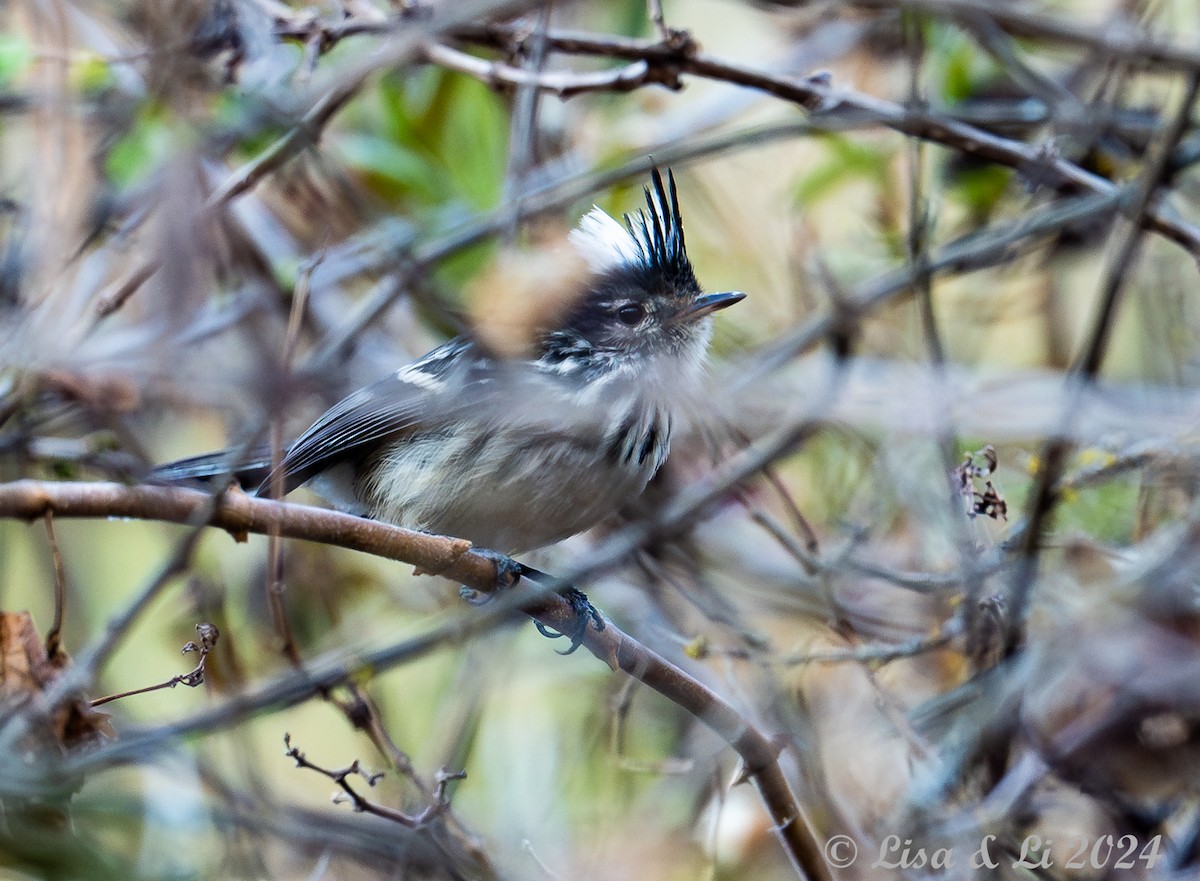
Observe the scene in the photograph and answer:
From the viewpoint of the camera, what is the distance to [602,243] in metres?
3.80

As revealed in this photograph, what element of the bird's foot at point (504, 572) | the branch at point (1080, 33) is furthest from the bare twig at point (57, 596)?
the branch at point (1080, 33)

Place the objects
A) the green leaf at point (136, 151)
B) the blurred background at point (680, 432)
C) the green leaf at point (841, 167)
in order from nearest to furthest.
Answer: the blurred background at point (680, 432) < the green leaf at point (136, 151) < the green leaf at point (841, 167)

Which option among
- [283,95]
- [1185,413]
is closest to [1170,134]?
[1185,413]

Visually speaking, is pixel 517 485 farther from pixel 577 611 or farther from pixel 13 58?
pixel 13 58

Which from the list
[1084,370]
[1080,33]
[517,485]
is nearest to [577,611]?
[517,485]

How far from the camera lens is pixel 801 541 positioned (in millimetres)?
4148

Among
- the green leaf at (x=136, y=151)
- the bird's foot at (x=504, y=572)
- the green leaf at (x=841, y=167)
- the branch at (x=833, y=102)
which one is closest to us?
the bird's foot at (x=504, y=572)

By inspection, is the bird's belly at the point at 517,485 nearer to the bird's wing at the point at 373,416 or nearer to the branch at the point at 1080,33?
the bird's wing at the point at 373,416

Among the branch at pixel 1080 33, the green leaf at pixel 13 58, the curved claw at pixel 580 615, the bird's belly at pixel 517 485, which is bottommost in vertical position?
the curved claw at pixel 580 615

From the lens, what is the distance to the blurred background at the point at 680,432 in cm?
282

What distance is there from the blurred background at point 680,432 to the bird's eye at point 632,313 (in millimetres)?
259

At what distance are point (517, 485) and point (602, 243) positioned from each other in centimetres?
82

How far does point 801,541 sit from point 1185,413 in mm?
1241

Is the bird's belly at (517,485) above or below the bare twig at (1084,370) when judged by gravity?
above
